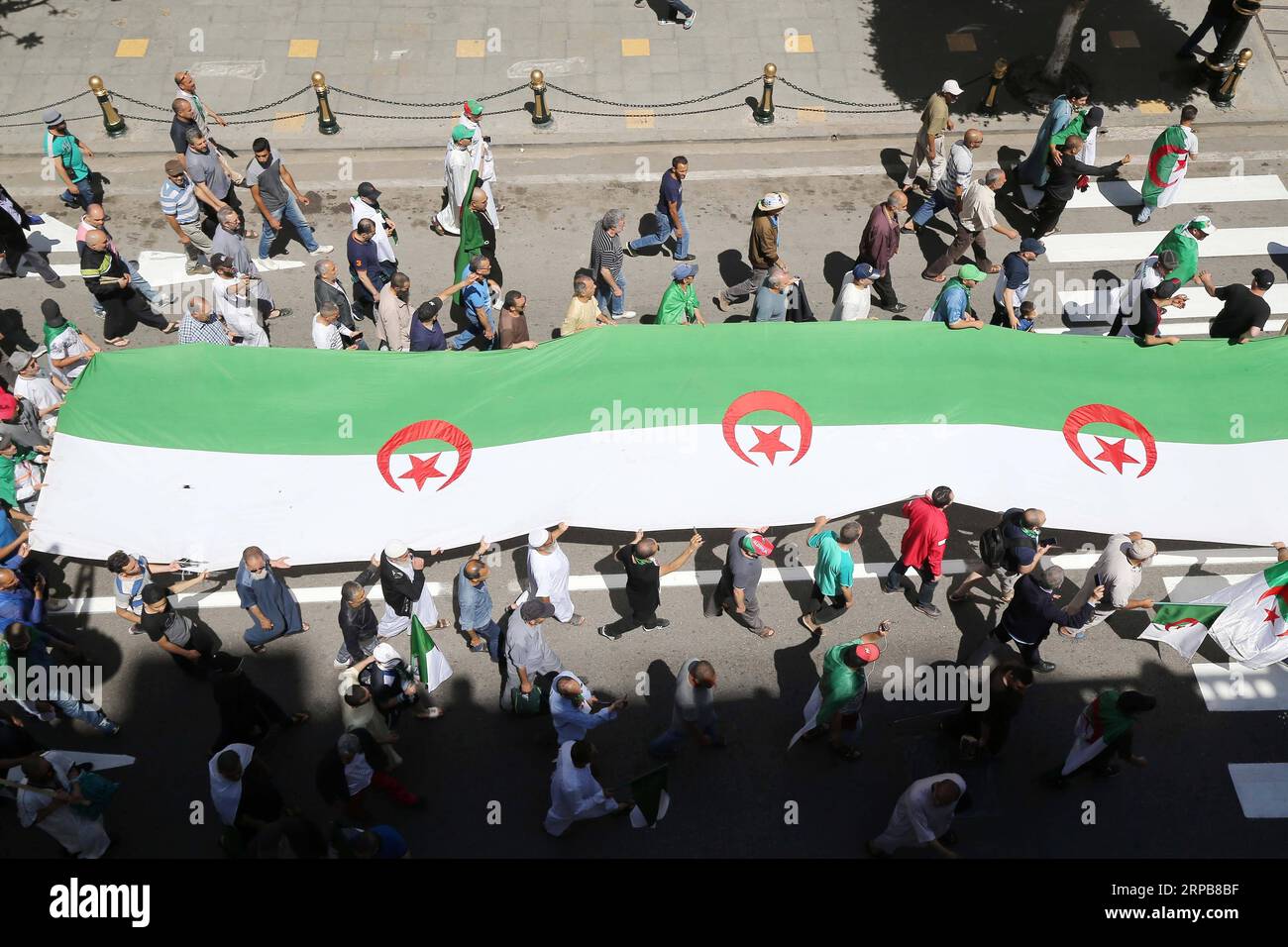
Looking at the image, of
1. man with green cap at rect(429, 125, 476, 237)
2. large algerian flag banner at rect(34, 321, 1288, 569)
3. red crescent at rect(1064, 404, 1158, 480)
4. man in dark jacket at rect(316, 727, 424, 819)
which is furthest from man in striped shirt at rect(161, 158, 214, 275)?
red crescent at rect(1064, 404, 1158, 480)

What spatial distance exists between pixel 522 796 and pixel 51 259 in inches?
433

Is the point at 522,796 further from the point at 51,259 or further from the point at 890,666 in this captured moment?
the point at 51,259

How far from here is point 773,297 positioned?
12.5m

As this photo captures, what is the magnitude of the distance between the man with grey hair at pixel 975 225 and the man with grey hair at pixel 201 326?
937 centimetres

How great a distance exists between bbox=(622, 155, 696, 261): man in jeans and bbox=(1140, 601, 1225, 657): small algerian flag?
788 cm

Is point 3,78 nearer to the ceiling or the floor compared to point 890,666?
nearer to the ceiling

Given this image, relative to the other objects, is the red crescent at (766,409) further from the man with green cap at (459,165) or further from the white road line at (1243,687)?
the man with green cap at (459,165)

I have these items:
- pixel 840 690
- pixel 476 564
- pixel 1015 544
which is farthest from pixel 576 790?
pixel 1015 544

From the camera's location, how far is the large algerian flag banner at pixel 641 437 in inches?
424

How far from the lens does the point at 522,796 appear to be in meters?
9.88

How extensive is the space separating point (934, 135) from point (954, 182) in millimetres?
1260

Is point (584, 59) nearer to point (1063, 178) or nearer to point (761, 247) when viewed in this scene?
point (761, 247)

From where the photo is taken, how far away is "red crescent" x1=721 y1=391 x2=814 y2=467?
440 inches
